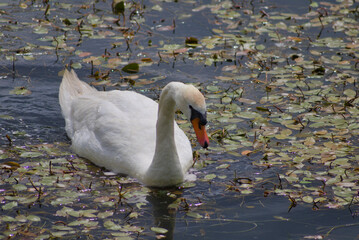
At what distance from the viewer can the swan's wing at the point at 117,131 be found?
8156 millimetres

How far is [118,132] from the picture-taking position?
8.36m

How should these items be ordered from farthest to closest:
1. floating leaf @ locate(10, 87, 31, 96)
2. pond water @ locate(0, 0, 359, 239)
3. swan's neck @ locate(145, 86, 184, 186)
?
1. floating leaf @ locate(10, 87, 31, 96)
2. swan's neck @ locate(145, 86, 184, 186)
3. pond water @ locate(0, 0, 359, 239)

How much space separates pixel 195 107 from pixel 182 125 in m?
2.24

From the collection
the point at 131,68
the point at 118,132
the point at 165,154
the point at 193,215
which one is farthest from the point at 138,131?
the point at 131,68

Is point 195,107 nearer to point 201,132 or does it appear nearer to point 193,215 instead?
point 201,132

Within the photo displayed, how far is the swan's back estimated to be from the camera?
816 cm

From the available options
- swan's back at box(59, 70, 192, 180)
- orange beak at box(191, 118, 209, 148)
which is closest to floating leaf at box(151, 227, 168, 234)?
orange beak at box(191, 118, 209, 148)

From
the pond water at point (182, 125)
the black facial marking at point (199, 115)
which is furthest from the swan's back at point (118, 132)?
the black facial marking at point (199, 115)

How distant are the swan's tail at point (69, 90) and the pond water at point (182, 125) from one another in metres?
0.26

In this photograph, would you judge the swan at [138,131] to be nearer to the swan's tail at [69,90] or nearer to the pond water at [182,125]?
the swan's tail at [69,90]

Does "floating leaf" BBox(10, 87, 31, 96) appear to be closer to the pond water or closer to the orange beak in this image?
the pond water

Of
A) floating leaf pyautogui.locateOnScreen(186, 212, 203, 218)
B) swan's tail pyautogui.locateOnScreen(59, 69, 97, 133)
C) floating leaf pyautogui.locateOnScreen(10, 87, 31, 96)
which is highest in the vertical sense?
swan's tail pyautogui.locateOnScreen(59, 69, 97, 133)

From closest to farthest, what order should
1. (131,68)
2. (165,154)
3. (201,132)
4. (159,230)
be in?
(159,230)
(201,132)
(165,154)
(131,68)

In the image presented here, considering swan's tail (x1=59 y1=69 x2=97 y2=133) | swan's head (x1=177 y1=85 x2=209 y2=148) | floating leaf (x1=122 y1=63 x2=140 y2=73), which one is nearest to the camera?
swan's head (x1=177 y1=85 x2=209 y2=148)
